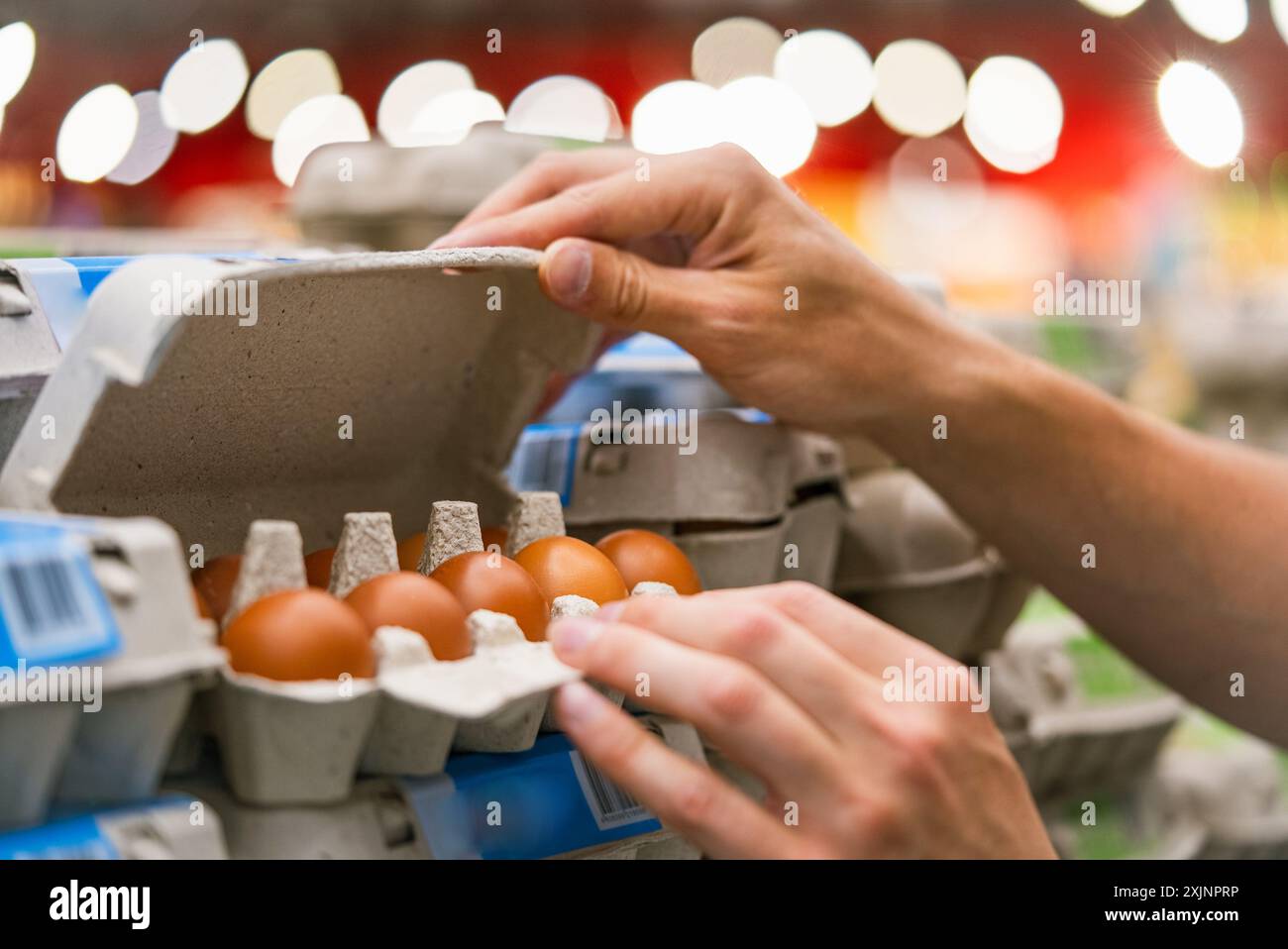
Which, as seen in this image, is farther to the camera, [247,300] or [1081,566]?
[1081,566]

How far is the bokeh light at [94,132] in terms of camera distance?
8109mm

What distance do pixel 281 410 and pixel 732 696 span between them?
0.51 m

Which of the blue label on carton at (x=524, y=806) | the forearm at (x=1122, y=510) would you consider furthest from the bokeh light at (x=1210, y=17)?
the blue label on carton at (x=524, y=806)

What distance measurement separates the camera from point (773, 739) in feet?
2.58

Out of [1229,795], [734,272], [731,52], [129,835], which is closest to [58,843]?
[129,835]

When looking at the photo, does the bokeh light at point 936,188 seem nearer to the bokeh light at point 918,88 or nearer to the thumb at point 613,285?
the bokeh light at point 918,88

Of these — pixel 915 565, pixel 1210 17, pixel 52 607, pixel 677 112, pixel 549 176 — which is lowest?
pixel 915 565

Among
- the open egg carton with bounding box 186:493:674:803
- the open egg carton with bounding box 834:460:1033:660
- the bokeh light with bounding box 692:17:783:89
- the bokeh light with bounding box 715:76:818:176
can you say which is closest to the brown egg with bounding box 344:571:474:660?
the open egg carton with bounding box 186:493:674:803

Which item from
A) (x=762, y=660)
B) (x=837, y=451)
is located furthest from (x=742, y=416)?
(x=762, y=660)

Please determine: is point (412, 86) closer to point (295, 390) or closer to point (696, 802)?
point (295, 390)

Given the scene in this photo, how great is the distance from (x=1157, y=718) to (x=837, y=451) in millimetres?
816

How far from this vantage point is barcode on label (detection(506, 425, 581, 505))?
1.42 metres

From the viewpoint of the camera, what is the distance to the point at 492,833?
2.87 feet
